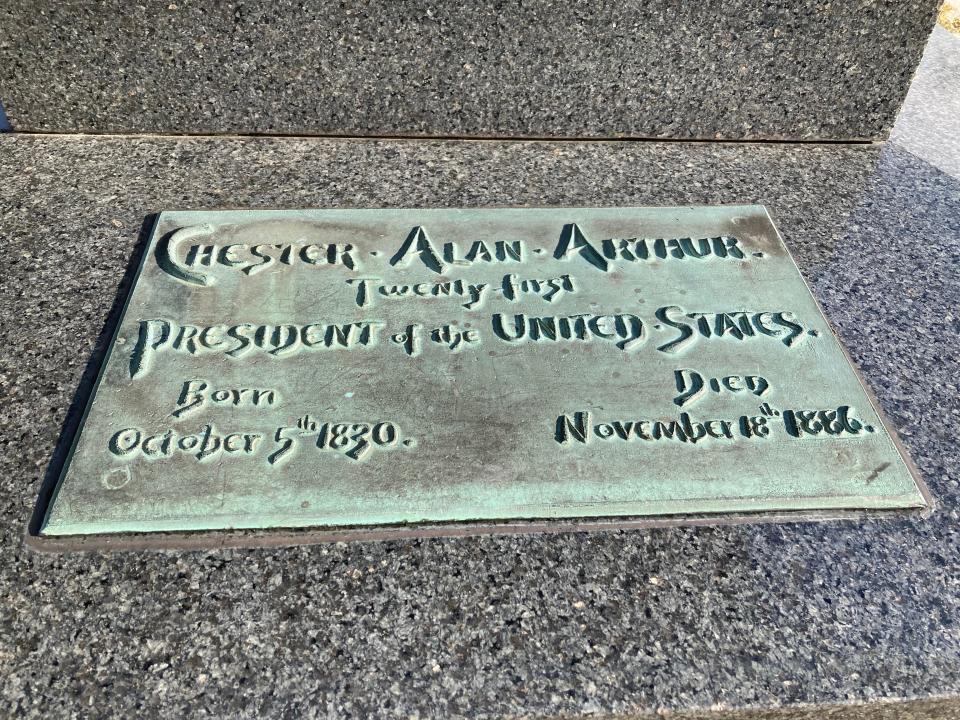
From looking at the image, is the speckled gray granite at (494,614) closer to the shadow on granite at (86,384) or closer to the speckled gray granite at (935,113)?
the shadow on granite at (86,384)

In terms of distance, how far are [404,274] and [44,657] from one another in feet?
3.98

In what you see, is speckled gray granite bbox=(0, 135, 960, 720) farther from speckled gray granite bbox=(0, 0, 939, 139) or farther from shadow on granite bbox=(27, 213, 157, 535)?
speckled gray granite bbox=(0, 0, 939, 139)

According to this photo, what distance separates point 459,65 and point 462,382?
1.25 meters

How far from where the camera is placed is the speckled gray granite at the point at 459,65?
253cm

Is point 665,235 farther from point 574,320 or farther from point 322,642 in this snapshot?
point 322,642

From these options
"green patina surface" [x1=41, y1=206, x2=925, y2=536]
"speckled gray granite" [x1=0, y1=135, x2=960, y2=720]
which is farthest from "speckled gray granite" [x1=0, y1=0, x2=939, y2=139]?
"speckled gray granite" [x1=0, y1=135, x2=960, y2=720]

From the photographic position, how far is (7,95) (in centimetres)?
264

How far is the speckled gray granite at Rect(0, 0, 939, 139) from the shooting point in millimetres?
2525

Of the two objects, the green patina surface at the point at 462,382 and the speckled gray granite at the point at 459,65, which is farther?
the speckled gray granite at the point at 459,65

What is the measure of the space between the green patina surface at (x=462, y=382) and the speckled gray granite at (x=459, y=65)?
522 millimetres

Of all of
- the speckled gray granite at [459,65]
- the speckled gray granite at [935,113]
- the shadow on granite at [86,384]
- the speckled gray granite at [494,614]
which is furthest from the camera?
the speckled gray granite at [935,113]

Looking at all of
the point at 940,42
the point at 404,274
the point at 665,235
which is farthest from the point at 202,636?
the point at 940,42

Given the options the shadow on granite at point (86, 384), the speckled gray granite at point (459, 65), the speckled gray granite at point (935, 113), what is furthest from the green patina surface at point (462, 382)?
the speckled gray granite at point (935, 113)

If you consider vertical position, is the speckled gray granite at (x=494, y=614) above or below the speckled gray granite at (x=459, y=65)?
below
